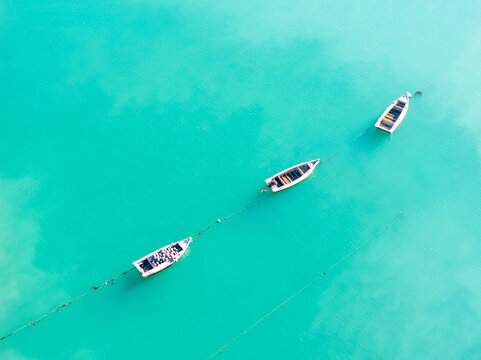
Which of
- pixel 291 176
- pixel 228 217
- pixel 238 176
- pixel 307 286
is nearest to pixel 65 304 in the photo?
pixel 228 217

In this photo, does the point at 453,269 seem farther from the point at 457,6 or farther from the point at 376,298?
the point at 457,6

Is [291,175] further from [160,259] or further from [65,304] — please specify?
[65,304]

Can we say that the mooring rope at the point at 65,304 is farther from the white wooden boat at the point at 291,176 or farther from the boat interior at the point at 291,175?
the boat interior at the point at 291,175

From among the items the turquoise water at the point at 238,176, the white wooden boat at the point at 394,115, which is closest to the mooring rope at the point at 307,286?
the turquoise water at the point at 238,176

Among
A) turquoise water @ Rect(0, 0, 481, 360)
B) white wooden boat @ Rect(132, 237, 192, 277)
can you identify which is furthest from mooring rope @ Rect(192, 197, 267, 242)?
white wooden boat @ Rect(132, 237, 192, 277)

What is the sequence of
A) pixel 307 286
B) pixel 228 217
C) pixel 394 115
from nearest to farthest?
pixel 307 286 < pixel 228 217 < pixel 394 115

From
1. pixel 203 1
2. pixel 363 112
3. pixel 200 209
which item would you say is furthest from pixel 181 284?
pixel 203 1

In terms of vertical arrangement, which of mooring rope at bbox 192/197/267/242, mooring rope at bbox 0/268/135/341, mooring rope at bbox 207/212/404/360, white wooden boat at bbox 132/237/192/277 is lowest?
mooring rope at bbox 207/212/404/360

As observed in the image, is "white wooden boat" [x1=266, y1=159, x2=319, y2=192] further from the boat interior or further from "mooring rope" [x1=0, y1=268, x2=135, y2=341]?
"mooring rope" [x1=0, y1=268, x2=135, y2=341]
